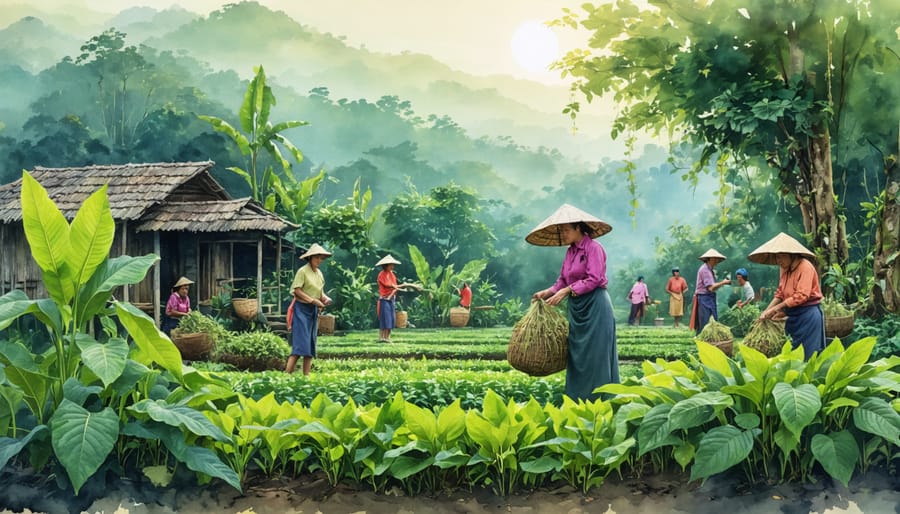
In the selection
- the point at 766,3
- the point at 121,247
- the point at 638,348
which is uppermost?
the point at 766,3

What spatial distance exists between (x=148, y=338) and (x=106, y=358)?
0.74ft

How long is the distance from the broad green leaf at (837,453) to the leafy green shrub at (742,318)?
9376 mm

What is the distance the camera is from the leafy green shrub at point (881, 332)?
7418mm

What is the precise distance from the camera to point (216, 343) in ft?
26.4

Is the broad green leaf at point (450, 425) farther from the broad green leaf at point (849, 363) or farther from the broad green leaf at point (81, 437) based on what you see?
the broad green leaf at point (849, 363)

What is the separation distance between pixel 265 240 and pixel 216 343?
13.0 ft

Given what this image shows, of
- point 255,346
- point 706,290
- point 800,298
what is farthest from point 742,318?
point 255,346

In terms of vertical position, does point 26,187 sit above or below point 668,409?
above

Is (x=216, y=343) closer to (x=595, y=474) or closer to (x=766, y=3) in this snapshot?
(x=595, y=474)

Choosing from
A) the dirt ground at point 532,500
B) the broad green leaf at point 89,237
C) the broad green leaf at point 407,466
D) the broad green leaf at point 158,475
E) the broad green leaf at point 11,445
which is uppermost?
the broad green leaf at point 89,237

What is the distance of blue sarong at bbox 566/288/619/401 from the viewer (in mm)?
4730

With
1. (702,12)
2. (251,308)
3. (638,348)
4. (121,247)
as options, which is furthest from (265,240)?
(702,12)

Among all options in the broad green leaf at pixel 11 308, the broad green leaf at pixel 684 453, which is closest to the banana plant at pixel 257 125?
the broad green leaf at pixel 11 308

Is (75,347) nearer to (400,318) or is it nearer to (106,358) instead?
(106,358)
